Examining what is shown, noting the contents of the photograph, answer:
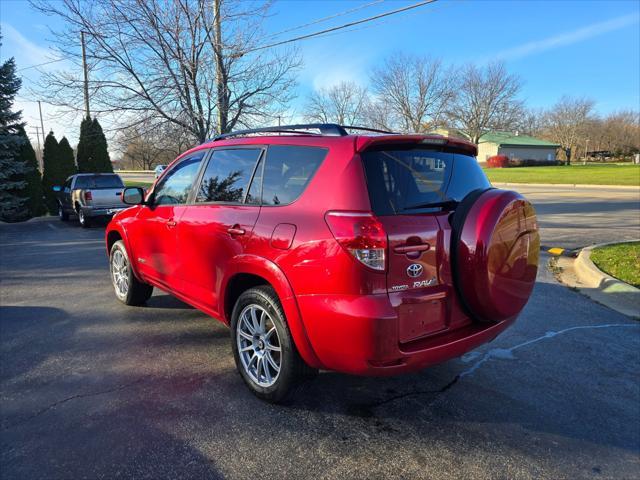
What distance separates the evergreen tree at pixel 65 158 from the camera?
17484mm

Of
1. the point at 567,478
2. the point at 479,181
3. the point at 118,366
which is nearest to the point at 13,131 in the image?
the point at 118,366

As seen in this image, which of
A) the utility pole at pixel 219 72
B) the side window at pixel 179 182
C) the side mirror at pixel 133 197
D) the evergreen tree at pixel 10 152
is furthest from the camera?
the evergreen tree at pixel 10 152

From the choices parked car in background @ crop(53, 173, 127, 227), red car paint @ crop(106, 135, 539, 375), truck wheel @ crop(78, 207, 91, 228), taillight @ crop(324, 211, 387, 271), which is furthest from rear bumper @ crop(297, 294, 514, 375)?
truck wheel @ crop(78, 207, 91, 228)

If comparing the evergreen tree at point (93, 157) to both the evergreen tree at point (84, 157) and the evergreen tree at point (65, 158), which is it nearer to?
the evergreen tree at point (84, 157)

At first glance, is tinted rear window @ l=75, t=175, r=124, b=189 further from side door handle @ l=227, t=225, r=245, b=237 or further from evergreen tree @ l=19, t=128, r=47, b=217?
side door handle @ l=227, t=225, r=245, b=237

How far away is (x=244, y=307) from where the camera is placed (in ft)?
10.5

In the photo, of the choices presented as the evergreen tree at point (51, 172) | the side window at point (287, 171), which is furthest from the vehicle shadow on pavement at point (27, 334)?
the evergreen tree at point (51, 172)

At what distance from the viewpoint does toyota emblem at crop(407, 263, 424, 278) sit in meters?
2.52

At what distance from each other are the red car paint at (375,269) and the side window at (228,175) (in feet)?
0.74

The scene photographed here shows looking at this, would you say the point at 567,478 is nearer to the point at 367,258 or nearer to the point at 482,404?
the point at 482,404

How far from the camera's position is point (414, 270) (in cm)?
254

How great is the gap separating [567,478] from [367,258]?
1607 mm

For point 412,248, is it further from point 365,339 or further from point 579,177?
point 579,177

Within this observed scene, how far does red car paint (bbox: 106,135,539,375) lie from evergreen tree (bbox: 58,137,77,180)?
1743cm
